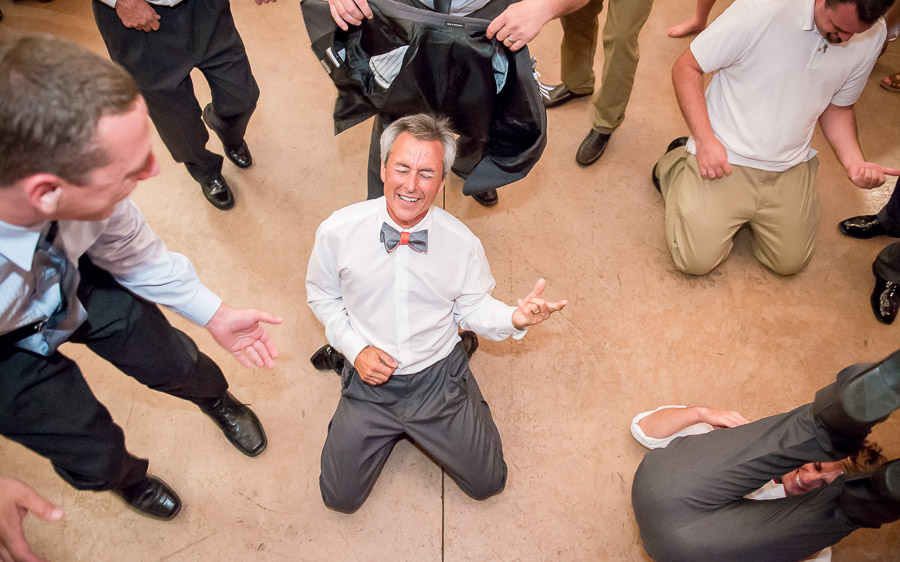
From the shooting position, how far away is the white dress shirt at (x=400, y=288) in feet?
6.44

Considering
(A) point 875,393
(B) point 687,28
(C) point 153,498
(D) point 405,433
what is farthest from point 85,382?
(B) point 687,28

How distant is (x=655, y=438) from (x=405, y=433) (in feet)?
2.97

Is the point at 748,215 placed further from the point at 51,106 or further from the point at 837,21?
the point at 51,106

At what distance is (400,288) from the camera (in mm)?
2006

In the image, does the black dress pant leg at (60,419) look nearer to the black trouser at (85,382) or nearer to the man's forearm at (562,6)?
the black trouser at (85,382)

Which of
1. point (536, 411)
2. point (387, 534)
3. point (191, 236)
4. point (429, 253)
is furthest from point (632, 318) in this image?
point (191, 236)

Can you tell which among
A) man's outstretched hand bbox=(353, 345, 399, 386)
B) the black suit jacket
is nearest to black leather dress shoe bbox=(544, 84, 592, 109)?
the black suit jacket

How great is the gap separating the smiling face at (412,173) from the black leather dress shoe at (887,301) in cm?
210

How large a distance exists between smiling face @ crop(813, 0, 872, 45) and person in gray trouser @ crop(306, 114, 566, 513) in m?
1.39

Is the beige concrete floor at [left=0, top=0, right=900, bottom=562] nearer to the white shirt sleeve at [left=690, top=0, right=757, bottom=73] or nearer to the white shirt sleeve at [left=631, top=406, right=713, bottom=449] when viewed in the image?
the white shirt sleeve at [left=631, top=406, right=713, bottom=449]

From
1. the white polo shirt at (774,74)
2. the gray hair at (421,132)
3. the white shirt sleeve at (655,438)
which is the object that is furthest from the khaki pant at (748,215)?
the gray hair at (421,132)

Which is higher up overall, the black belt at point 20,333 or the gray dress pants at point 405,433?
the black belt at point 20,333

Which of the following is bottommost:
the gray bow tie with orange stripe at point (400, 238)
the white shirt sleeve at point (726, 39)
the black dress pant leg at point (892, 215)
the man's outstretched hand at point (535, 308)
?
the black dress pant leg at point (892, 215)

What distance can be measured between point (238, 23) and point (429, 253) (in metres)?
2.44
